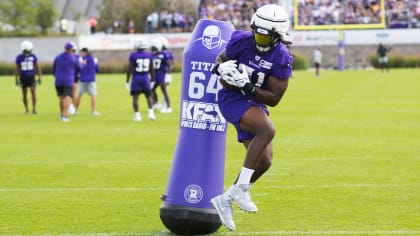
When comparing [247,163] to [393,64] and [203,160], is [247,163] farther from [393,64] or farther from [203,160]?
[393,64]

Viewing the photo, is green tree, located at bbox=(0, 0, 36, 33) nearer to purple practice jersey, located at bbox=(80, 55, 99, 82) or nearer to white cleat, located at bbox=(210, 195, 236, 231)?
purple practice jersey, located at bbox=(80, 55, 99, 82)

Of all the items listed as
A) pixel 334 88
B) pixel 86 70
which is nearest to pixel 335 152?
pixel 86 70

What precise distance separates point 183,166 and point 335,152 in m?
7.52

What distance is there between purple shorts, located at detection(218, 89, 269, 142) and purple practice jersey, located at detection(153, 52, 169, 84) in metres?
17.6

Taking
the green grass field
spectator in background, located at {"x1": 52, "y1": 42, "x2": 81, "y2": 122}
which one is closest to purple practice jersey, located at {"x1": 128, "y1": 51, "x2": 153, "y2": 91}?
the green grass field

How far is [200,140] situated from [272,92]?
0.80 metres

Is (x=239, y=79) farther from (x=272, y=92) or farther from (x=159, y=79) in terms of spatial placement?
(x=159, y=79)

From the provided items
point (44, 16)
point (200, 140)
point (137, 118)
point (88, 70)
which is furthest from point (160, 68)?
point (44, 16)

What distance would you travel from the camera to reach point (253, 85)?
26.8 ft

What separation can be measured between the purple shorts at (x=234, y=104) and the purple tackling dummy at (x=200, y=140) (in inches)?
7.6

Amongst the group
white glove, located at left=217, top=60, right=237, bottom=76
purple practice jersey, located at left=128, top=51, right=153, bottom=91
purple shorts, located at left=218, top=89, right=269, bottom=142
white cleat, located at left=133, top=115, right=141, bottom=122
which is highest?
white glove, located at left=217, top=60, right=237, bottom=76

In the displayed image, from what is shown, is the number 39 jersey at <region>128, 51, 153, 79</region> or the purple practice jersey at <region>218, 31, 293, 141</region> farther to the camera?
the number 39 jersey at <region>128, 51, 153, 79</region>

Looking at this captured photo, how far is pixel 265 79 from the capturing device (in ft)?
27.3

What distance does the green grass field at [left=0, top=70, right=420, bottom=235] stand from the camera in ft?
30.3
